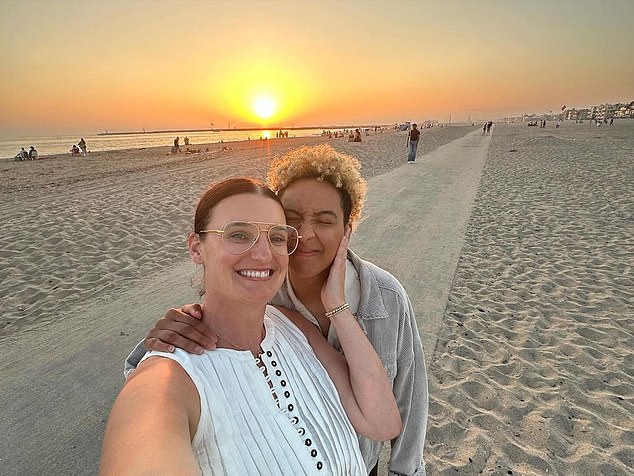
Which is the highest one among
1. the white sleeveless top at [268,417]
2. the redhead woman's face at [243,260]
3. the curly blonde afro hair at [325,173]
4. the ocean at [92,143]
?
the curly blonde afro hair at [325,173]

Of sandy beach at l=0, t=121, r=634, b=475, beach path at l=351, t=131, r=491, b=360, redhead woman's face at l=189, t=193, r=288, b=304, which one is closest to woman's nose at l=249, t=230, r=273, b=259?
redhead woman's face at l=189, t=193, r=288, b=304

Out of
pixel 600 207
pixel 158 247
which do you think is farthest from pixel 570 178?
pixel 158 247

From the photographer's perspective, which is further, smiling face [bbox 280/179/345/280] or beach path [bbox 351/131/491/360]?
beach path [bbox 351/131/491/360]

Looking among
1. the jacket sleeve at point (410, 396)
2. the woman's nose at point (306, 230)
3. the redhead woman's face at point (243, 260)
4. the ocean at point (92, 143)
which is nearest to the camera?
the redhead woman's face at point (243, 260)

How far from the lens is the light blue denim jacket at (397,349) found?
6.05 feet

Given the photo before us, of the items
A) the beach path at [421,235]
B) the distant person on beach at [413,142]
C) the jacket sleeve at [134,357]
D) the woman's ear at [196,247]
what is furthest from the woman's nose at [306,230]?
the distant person on beach at [413,142]

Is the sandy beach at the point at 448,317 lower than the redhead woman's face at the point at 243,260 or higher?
lower

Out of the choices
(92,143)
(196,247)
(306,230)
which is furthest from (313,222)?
(92,143)

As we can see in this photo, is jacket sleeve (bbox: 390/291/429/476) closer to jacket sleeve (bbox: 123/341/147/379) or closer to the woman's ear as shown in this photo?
the woman's ear

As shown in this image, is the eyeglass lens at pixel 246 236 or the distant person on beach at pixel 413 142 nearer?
the eyeglass lens at pixel 246 236

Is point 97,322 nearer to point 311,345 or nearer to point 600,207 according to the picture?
point 311,345

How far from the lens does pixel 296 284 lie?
6.32ft

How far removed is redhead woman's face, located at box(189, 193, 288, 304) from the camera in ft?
4.72

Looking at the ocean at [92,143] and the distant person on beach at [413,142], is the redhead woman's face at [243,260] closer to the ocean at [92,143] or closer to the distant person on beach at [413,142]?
the distant person on beach at [413,142]
